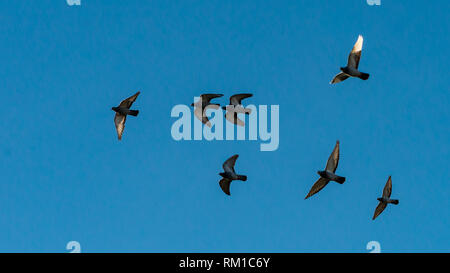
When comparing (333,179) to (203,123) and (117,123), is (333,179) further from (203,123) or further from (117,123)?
(117,123)

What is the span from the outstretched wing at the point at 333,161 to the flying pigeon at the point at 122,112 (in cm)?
1099

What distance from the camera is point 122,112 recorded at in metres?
46.6

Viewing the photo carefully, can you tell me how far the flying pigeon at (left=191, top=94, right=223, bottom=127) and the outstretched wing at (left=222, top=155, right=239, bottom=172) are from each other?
2.55m

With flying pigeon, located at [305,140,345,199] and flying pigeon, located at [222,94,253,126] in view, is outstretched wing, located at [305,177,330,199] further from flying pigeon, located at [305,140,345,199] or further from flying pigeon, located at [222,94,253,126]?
flying pigeon, located at [222,94,253,126]

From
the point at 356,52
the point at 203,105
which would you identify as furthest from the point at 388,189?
the point at 203,105

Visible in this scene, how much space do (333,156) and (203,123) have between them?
7.83 m

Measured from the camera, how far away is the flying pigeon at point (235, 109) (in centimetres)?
4547

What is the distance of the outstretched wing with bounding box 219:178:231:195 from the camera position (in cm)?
4722

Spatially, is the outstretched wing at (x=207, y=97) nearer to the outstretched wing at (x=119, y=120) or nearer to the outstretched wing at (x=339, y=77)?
the outstretched wing at (x=119, y=120)

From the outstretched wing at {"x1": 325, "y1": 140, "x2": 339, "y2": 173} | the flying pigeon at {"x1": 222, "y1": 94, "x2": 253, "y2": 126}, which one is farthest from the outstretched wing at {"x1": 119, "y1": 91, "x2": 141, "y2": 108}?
the outstretched wing at {"x1": 325, "y1": 140, "x2": 339, "y2": 173}

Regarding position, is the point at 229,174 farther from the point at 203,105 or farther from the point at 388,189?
the point at 388,189

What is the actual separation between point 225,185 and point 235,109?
14.9ft

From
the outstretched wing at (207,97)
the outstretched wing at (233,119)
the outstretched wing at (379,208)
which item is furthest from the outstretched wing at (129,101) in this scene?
the outstretched wing at (379,208)
